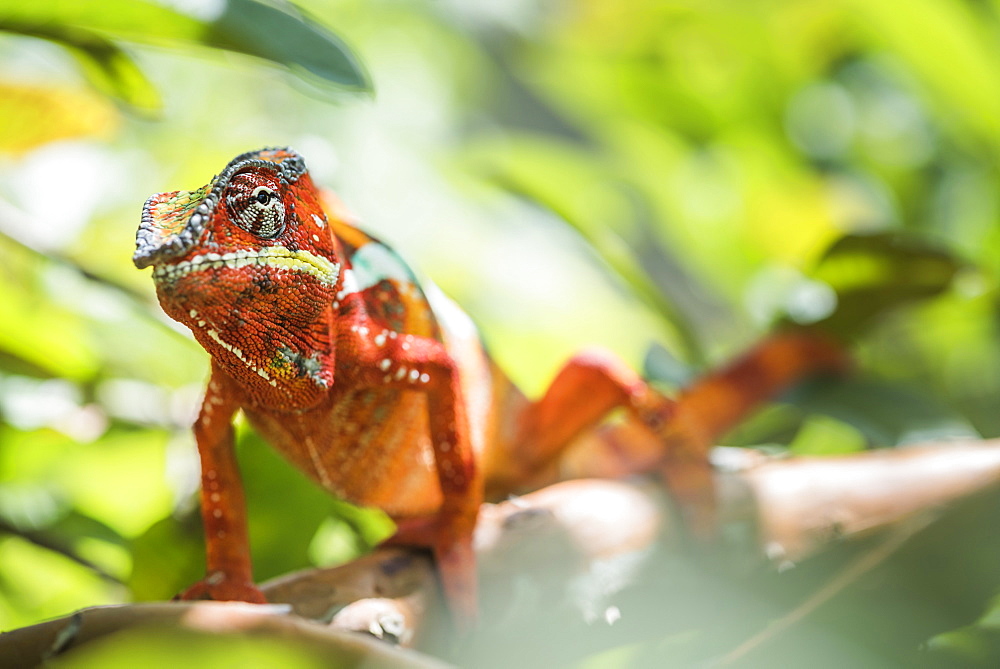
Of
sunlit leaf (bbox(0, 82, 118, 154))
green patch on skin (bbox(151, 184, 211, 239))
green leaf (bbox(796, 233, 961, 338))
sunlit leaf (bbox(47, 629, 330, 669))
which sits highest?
green patch on skin (bbox(151, 184, 211, 239))

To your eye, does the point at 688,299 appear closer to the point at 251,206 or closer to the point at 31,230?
the point at 31,230

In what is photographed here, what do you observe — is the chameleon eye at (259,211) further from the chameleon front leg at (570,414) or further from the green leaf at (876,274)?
the green leaf at (876,274)

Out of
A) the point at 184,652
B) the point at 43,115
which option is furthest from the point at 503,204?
the point at 184,652

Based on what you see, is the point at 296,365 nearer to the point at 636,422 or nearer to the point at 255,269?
the point at 255,269

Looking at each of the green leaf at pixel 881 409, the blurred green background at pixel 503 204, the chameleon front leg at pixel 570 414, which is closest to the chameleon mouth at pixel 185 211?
the blurred green background at pixel 503 204

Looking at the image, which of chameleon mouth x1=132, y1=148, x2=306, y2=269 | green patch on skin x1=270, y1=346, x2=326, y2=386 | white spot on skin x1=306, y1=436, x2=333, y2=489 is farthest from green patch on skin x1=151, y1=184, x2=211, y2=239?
white spot on skin x1=306, y1=436, x2=333, y2=489

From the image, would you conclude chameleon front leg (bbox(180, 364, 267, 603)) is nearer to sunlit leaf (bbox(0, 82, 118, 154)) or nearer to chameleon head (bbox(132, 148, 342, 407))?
chameleon head (bbox(132, 148, 342, 407))
